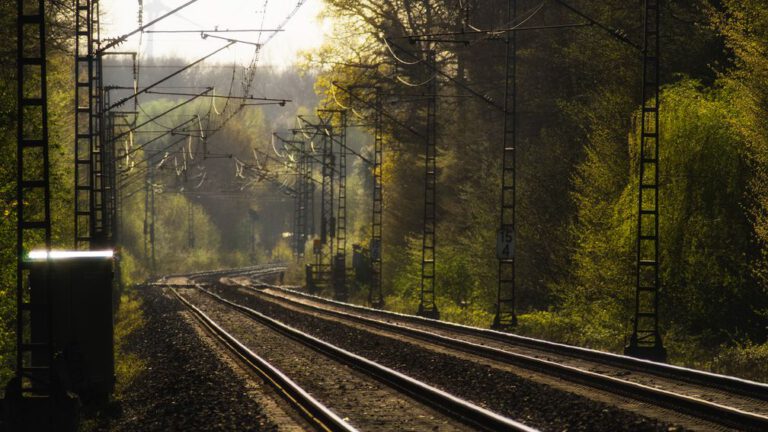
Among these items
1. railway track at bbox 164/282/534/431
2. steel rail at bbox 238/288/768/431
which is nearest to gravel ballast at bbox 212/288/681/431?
railway track at bbox 164/282/534/431

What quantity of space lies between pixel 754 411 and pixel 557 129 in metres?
26.0

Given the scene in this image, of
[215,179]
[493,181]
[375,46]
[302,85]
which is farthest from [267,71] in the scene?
[493,181]

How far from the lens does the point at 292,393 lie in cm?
1623

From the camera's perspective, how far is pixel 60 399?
41.9ft

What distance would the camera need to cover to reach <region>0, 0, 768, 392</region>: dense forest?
24.7 meters

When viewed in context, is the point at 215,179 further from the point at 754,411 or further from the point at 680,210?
the point at 754,411

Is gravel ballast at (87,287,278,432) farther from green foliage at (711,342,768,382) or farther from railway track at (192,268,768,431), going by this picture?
green foliage at (711,342,768,382)

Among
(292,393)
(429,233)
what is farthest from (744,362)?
(429,233)

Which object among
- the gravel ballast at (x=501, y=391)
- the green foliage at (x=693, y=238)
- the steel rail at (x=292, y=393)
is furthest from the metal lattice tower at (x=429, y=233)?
the steel rail at (x=292, y=393)

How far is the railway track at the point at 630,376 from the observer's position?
1371 centimetres

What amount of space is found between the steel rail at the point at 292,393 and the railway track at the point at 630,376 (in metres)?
4.60

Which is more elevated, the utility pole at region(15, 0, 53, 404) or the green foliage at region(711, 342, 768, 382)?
the utility pole at region(15, 0, 53, 404)

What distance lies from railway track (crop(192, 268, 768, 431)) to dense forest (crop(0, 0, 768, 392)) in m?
2.87

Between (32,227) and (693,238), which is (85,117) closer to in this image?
(693,238)
